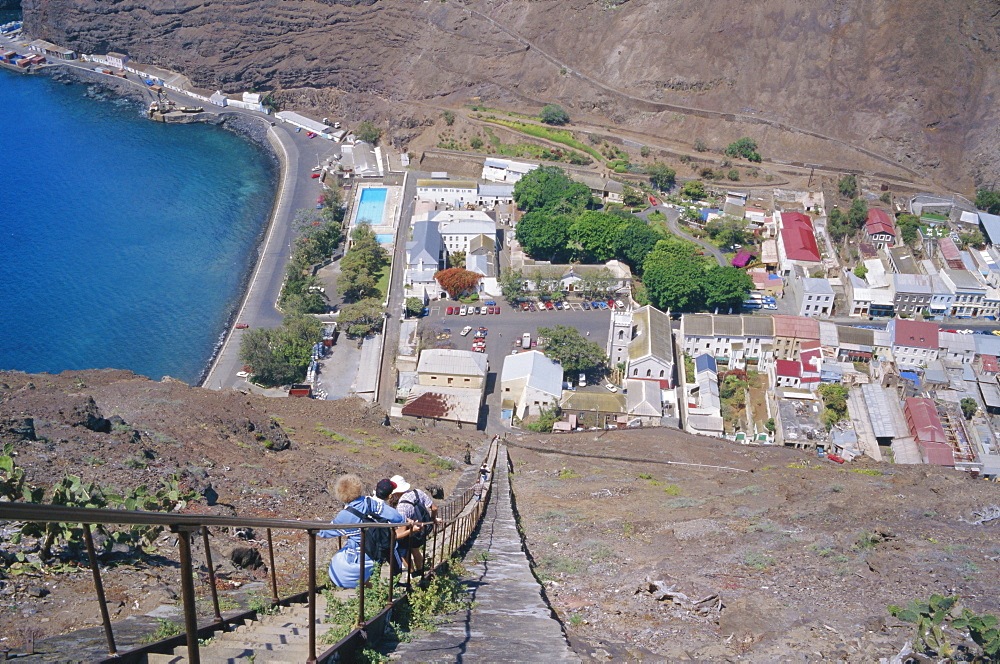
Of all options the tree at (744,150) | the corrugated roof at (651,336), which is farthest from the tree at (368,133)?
the corrugated roof at (651,336)

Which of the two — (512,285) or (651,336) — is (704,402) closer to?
(651,336)

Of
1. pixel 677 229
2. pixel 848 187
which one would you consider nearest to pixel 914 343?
pixel 677 229

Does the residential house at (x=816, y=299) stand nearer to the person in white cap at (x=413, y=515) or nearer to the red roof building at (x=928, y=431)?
the red roof building at (x=928, y=431)

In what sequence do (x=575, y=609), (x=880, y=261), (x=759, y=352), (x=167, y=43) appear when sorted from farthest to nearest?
(x=167, y=43) → (x=880, y=261) → (x=759, y=352) → (x=575, y=609)

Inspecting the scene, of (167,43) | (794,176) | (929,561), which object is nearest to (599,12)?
(794,176)

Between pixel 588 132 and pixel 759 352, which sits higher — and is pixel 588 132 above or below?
above

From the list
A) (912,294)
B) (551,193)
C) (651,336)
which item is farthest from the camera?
(551,193)

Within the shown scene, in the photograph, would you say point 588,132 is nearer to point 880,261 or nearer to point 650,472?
point 880,261

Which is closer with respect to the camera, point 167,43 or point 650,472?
point 650,472
